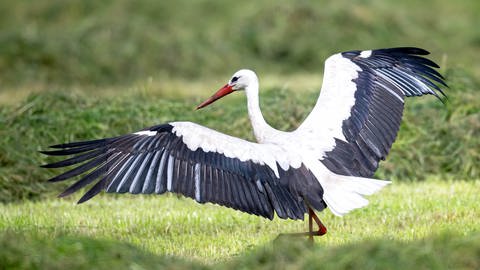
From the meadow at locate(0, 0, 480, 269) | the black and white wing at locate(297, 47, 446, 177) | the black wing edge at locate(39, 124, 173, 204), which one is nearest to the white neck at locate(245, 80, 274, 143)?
the black and white wing at locate(297, 47, 446, 177)

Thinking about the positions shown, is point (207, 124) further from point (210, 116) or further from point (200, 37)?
point (200, 37)

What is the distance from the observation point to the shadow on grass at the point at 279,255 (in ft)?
15.4

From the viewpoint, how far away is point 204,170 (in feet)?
21.0

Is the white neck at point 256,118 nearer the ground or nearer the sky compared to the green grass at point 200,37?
nearer the ground

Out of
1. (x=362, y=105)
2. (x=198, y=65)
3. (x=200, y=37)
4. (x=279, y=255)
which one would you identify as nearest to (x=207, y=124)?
(x=362, y=105)

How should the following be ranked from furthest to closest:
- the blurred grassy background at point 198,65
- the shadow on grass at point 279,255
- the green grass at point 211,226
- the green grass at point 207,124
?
the blurred grassy background at point 198,65
the green grass at point 207,124
the green grass at point 211,226
the shadow on grass at point 279,255

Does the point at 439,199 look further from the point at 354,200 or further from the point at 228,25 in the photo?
the point at 228,25

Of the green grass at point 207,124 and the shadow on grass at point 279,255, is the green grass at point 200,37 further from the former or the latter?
the shadow on grass at point 279,255

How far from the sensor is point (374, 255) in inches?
186

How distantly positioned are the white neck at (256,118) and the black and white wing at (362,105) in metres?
0.27

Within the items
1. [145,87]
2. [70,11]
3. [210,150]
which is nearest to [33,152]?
[145,87]

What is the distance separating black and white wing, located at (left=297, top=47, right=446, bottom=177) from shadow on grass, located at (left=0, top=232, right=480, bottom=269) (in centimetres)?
172

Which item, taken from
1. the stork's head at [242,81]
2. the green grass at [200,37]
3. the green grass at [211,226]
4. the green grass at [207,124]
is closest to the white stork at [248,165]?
the green grass at [211,226]

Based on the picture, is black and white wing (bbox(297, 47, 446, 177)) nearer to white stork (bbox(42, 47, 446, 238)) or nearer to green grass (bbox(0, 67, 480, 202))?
white stork (bbox(42, 47, 446, 238))
